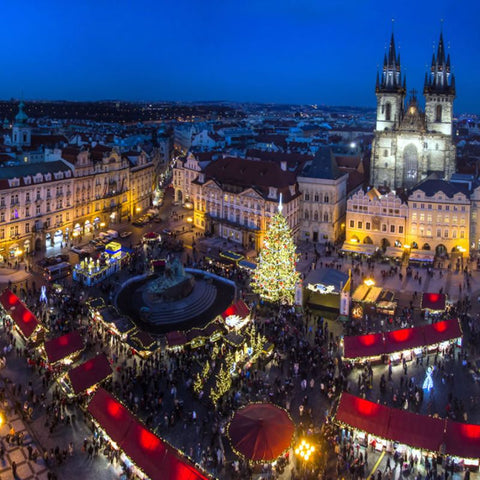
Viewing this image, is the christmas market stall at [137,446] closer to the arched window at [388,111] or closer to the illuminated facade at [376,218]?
the illuminated facade at [376,218]

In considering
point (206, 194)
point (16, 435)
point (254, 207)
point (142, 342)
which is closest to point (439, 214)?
point (254, 207)

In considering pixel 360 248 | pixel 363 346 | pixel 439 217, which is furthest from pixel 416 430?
pixel 439 217

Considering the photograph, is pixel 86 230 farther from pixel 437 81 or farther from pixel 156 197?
pixel 437 81

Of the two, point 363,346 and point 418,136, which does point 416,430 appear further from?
point 418,136

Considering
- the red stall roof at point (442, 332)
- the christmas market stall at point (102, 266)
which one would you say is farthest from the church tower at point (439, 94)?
the christmas market stall at point (102, 266)

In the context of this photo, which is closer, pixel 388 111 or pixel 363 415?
pixel 363 415
